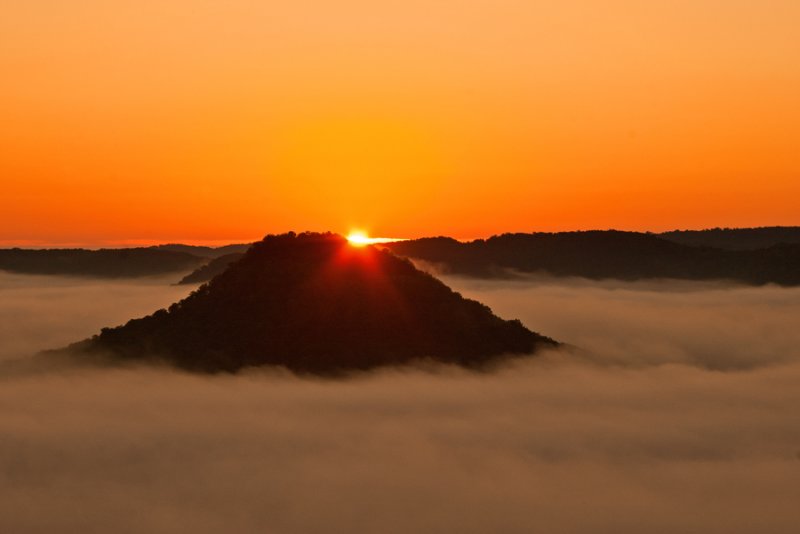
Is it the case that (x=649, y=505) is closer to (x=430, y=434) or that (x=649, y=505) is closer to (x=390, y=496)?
(x=390, y=496)

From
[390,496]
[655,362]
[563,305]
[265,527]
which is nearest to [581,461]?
[390,496]

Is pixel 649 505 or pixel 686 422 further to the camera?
pixel 686 422

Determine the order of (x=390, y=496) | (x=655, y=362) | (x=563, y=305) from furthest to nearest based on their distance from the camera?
(x=563, y=305) → (x=655, y=362) → (x=390, y=496)

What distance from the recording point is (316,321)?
228 feet

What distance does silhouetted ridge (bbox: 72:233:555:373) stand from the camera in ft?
223

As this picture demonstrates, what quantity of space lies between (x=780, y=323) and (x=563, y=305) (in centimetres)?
4212

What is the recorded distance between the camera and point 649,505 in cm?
4550

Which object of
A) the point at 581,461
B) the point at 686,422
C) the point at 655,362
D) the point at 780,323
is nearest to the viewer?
the point at 581,461

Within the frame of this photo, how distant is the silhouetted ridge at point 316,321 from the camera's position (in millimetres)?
68062

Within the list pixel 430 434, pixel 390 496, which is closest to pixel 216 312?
pixel 430 434

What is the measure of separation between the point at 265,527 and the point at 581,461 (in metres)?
24.1

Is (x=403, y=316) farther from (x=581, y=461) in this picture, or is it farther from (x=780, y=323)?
(x=780, y=323)

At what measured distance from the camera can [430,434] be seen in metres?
63.2

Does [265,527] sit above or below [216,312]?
below
